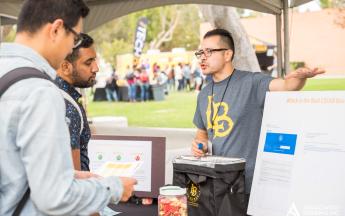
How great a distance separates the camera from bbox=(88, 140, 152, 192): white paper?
2061 millimetres

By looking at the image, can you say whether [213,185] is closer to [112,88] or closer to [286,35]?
[286,35]

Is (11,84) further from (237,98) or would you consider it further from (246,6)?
(246,6)

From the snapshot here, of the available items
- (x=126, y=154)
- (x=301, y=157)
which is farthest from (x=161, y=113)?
(x=301, y=157)

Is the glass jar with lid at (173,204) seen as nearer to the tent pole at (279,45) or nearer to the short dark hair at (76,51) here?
the short dark hair at (76,51)

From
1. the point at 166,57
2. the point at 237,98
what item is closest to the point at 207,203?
the point at 237,98

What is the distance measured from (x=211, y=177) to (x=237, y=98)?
65 centimetres

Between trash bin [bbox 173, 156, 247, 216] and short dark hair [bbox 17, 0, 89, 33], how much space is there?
2.88 ft

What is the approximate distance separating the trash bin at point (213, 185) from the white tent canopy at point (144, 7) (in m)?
4.31

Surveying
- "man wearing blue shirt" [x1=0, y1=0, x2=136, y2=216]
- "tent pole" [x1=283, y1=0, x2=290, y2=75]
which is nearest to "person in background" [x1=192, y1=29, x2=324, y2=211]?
"man wearing blue shirt" [x1=0, y1=0, x2=136, y2=216]

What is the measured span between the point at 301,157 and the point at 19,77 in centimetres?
110

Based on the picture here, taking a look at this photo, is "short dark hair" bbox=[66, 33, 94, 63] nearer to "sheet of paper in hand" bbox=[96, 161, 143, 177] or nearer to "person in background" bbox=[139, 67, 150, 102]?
"sheet of paper in hand" bbox=[96, 161, 143, 177]

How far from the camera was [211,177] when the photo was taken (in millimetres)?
1776

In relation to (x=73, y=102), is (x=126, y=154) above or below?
below

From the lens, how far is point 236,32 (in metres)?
10.7
